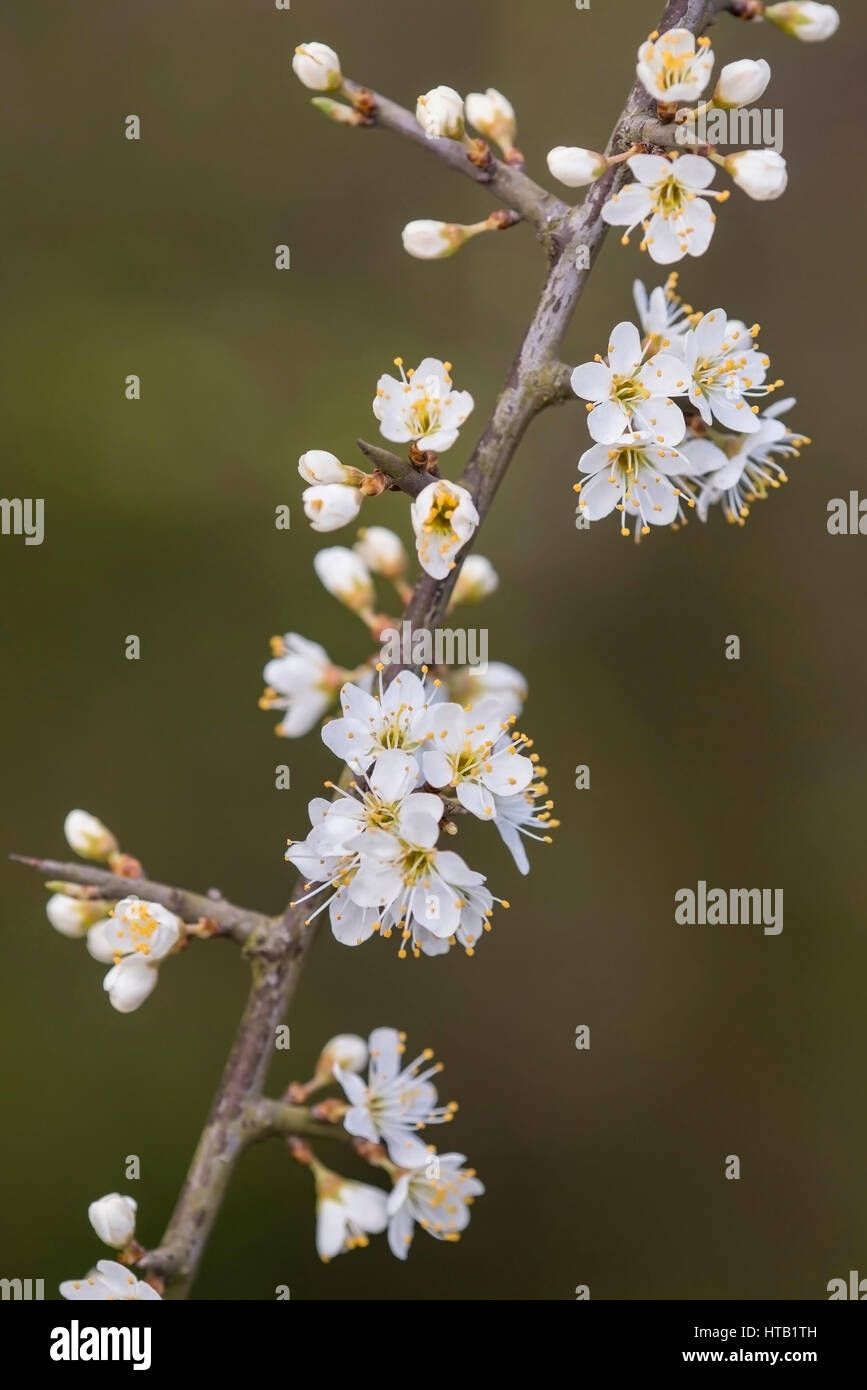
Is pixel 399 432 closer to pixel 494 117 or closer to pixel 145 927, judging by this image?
pixel 494 117

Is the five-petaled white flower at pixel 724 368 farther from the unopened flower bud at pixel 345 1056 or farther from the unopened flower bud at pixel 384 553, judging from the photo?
the unopened flower bud at pixel 345 1056

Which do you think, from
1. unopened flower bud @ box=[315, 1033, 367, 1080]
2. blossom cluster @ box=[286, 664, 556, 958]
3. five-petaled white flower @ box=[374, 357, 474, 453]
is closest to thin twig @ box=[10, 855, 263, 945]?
blossom cluster @ box=[286, 664, 556, 958]

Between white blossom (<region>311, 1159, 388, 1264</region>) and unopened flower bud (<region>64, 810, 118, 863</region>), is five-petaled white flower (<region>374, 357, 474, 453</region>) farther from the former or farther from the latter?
white blossom (<region>311, 1159, 388, 1264</region>)

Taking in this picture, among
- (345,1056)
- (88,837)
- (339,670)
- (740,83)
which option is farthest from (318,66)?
(345,1056)

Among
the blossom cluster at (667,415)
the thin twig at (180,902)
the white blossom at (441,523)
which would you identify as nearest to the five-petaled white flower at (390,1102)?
the thin twig at (180,902)

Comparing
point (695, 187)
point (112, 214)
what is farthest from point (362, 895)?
point (112, 214)

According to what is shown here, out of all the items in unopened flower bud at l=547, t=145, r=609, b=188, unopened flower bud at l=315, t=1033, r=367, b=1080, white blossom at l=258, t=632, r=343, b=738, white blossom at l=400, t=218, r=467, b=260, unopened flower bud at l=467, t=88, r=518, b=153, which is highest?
unopened flower bud at l=467, t=88, r=518, b=153
